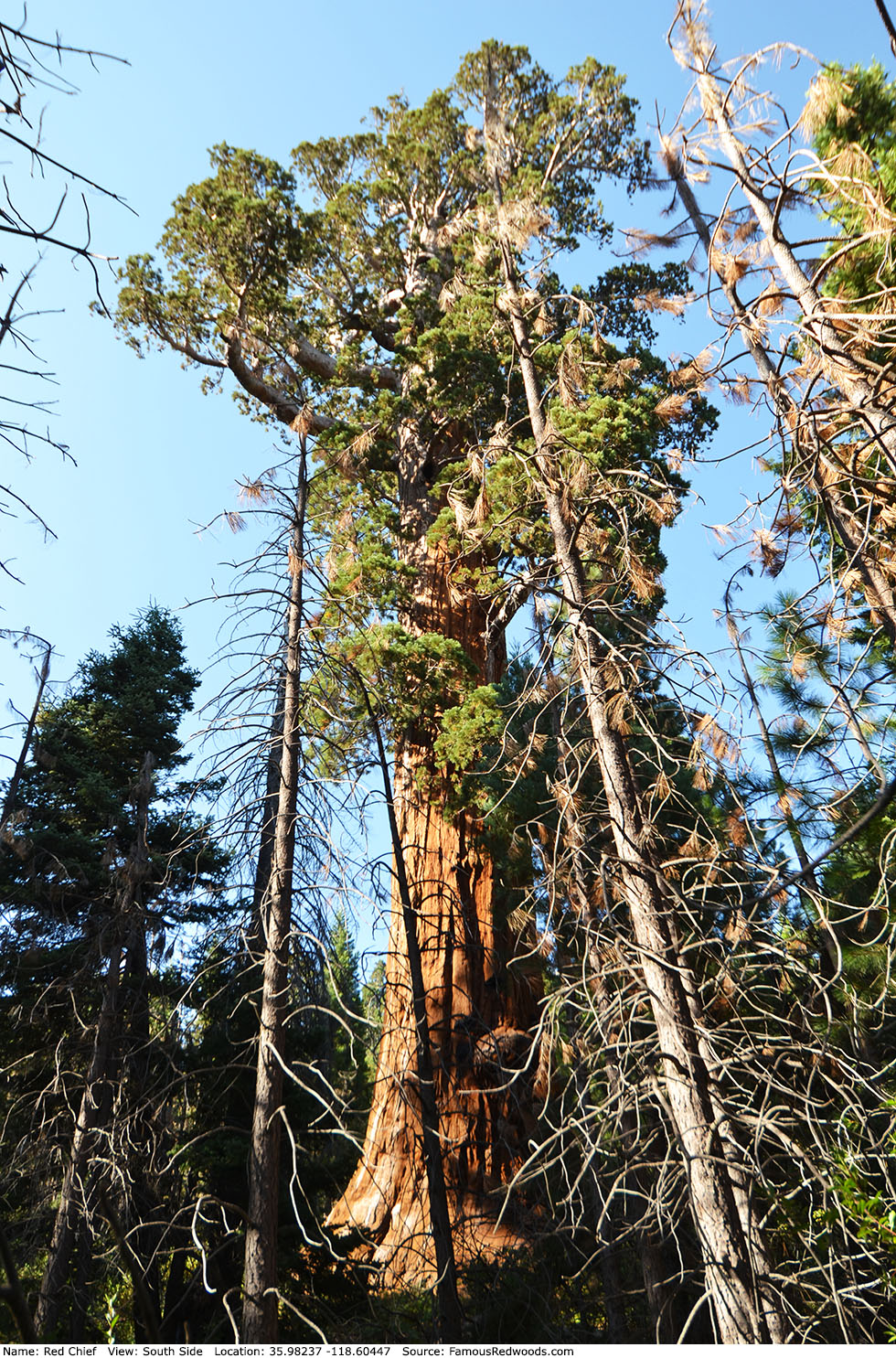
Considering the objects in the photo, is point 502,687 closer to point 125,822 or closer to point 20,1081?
point 125,822

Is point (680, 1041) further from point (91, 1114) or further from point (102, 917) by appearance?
point (102, 917)

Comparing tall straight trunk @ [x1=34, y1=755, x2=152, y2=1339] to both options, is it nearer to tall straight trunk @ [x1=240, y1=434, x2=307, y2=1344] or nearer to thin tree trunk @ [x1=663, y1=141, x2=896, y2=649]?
tall straight trunk @ [x1=240, y1=434, x2=307, y2=1344]

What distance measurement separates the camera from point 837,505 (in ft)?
17.2

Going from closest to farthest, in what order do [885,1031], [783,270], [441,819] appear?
[783,270]
[885,1031]
[441,819]

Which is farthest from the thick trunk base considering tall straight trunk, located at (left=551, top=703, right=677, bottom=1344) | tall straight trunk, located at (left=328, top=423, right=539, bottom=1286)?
tall straight trunk, located at (left=551, top=703, right=677, bottom=1344)

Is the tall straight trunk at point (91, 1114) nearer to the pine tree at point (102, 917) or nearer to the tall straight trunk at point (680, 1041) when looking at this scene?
the pine tree at point (102, 917)

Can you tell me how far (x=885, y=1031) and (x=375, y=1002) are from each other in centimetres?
450

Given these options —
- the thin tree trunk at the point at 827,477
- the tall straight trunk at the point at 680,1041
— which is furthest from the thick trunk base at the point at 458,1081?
the thin tree trunk at the point at 827,477

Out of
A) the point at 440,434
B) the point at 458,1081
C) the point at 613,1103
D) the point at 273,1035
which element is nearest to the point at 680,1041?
the point at 613,1103

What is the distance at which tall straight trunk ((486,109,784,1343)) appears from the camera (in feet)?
10.1

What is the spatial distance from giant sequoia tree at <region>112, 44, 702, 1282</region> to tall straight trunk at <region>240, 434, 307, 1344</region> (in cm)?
28

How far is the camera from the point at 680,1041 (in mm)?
3535

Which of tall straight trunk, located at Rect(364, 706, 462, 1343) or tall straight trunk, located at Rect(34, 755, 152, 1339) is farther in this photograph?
tall straight trunk, located at Rect(34, 755, 152, 1339)

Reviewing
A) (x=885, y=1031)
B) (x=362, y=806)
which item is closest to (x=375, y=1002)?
(x=362, y=806)
